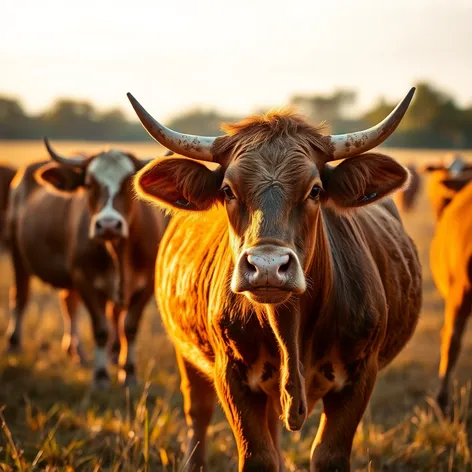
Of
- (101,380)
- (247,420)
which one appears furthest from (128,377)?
(247,420)

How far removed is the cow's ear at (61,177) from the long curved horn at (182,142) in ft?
13.8

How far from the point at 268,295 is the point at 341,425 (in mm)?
993

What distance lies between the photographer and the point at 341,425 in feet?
12.7

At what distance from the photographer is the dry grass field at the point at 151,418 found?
16.0ft

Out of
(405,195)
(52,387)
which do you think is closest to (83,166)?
(52,387)

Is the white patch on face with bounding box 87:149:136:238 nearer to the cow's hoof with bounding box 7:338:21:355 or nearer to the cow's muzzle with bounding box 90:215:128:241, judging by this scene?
the cow's muzzle with bounding box 90:215:128:241

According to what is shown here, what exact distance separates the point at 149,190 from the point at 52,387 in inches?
145

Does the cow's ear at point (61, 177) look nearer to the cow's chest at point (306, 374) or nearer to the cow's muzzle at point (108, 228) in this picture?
the cow's muzzle at point (108, 228)

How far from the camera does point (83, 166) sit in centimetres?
796

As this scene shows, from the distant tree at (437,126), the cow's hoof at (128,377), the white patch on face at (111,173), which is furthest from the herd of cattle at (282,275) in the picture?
the distant tree at (437,126)

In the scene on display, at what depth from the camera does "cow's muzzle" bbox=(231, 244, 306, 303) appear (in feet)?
10.4

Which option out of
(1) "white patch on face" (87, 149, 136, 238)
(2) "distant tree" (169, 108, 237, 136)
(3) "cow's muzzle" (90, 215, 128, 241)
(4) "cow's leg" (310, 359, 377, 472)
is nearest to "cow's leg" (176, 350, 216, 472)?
(4) "cow's leg" (310, 359, 377, 472)

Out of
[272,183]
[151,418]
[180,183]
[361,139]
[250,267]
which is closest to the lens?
[250,267]

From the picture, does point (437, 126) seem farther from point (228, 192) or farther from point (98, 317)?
point (228, 192)
